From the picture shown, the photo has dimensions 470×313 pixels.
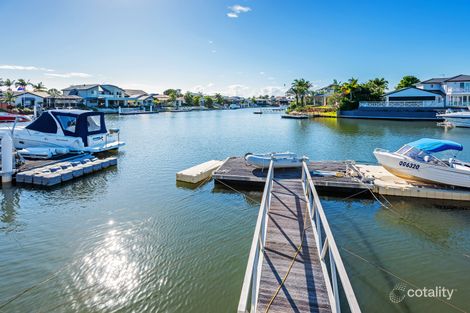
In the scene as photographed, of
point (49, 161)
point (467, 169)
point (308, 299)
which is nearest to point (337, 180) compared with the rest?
point (467, 169)

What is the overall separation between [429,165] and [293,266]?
386 inches

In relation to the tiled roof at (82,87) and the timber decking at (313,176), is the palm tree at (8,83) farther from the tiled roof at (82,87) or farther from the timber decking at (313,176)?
the timber decking at (313,176)

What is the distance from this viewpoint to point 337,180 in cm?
1375

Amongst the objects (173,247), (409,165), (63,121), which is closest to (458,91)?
(409,165)

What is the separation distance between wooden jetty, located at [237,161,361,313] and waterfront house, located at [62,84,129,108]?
90.6m

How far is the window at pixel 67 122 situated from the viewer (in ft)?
68.9

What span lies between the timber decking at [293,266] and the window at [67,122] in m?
17.4

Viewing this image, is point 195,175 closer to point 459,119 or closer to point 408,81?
point 459,119

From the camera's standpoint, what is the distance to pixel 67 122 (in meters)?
21.3

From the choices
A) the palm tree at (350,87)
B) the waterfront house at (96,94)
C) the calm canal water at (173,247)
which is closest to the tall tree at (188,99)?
the waterfront house at (96,94)

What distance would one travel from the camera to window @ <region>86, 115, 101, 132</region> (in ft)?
72.8

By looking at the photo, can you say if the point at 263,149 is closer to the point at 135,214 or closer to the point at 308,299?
the point at 135,214

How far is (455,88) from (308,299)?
225 feet

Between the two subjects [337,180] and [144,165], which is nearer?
[337,180]
